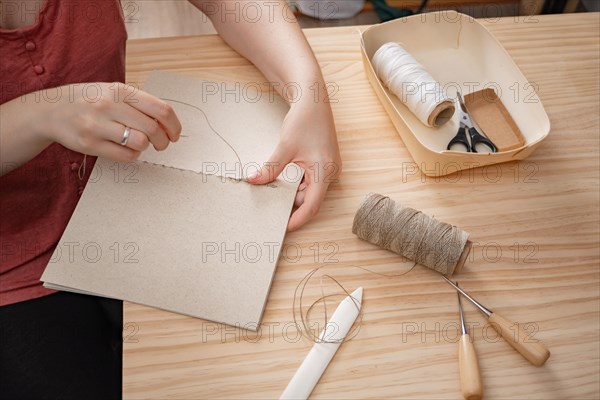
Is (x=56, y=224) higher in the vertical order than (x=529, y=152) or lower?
lower

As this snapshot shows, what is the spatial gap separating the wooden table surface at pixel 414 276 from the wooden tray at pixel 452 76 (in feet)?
0.11

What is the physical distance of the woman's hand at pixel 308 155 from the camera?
0.78 m

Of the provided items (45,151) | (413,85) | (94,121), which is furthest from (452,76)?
(45,151)

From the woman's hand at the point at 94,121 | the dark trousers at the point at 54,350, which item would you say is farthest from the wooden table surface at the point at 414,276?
the dark trousers at the point at 54,350

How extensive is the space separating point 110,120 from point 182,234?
180 mm

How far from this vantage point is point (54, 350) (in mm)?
876

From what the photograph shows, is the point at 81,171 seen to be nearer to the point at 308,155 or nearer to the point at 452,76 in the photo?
the point at 308,155

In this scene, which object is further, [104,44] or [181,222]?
[104,44]

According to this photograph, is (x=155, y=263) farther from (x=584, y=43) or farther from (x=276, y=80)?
(x=584, y=43)

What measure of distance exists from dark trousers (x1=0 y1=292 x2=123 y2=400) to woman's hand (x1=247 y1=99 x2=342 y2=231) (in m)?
0.32

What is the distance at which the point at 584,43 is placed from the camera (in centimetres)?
102

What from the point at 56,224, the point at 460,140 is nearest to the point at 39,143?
the point at 56,224

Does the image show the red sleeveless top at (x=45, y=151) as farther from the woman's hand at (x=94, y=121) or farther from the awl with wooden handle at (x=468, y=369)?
the awl with wooden handle at (x=468, y=369)

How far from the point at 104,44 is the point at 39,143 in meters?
0.22
